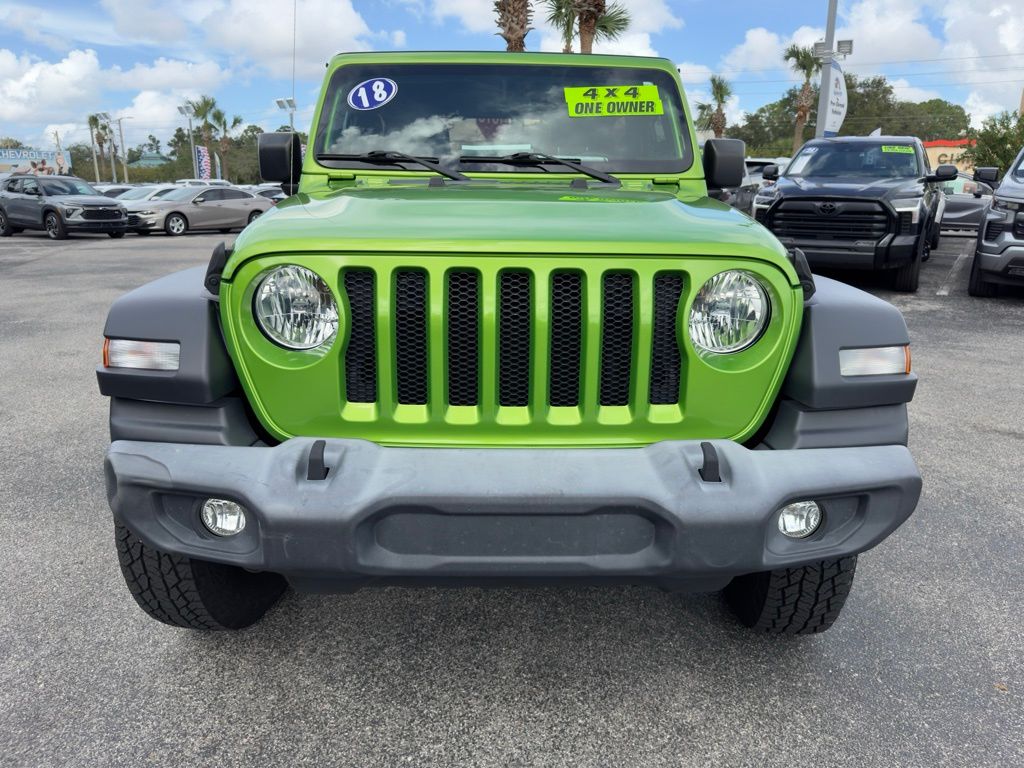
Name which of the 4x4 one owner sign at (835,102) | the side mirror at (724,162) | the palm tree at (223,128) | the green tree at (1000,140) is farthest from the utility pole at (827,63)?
the palm tree at (223,128)

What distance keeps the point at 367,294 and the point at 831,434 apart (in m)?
1.23

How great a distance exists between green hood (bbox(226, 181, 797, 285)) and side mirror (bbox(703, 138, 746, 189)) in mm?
1042

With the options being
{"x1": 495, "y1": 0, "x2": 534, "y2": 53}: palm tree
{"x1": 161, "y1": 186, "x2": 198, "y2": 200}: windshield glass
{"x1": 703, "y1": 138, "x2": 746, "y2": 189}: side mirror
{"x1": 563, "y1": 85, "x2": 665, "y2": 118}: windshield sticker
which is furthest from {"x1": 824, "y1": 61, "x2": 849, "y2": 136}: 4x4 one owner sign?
{"x1": 161, "y1": 186, "x2": 198, "y2": 200}: windshield glass

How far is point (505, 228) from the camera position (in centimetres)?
205

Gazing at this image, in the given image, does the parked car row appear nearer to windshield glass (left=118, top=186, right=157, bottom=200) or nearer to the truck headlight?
windshield glass (left=118, top=186, right=157, bottom=200)

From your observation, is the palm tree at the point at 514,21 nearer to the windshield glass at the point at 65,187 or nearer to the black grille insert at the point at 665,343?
the windshield glass at the point at 65,187

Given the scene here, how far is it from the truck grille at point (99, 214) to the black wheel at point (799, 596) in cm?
1934

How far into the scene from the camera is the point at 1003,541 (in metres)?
3.35

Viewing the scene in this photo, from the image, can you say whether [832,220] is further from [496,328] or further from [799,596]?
[496,328]

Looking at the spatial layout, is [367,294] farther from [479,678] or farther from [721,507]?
[479,678]

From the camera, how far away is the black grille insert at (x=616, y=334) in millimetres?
2020

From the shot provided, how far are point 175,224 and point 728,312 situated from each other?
2104 centimetres

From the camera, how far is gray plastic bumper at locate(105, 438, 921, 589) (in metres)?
1.81

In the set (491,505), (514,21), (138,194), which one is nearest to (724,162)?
(491,505)
